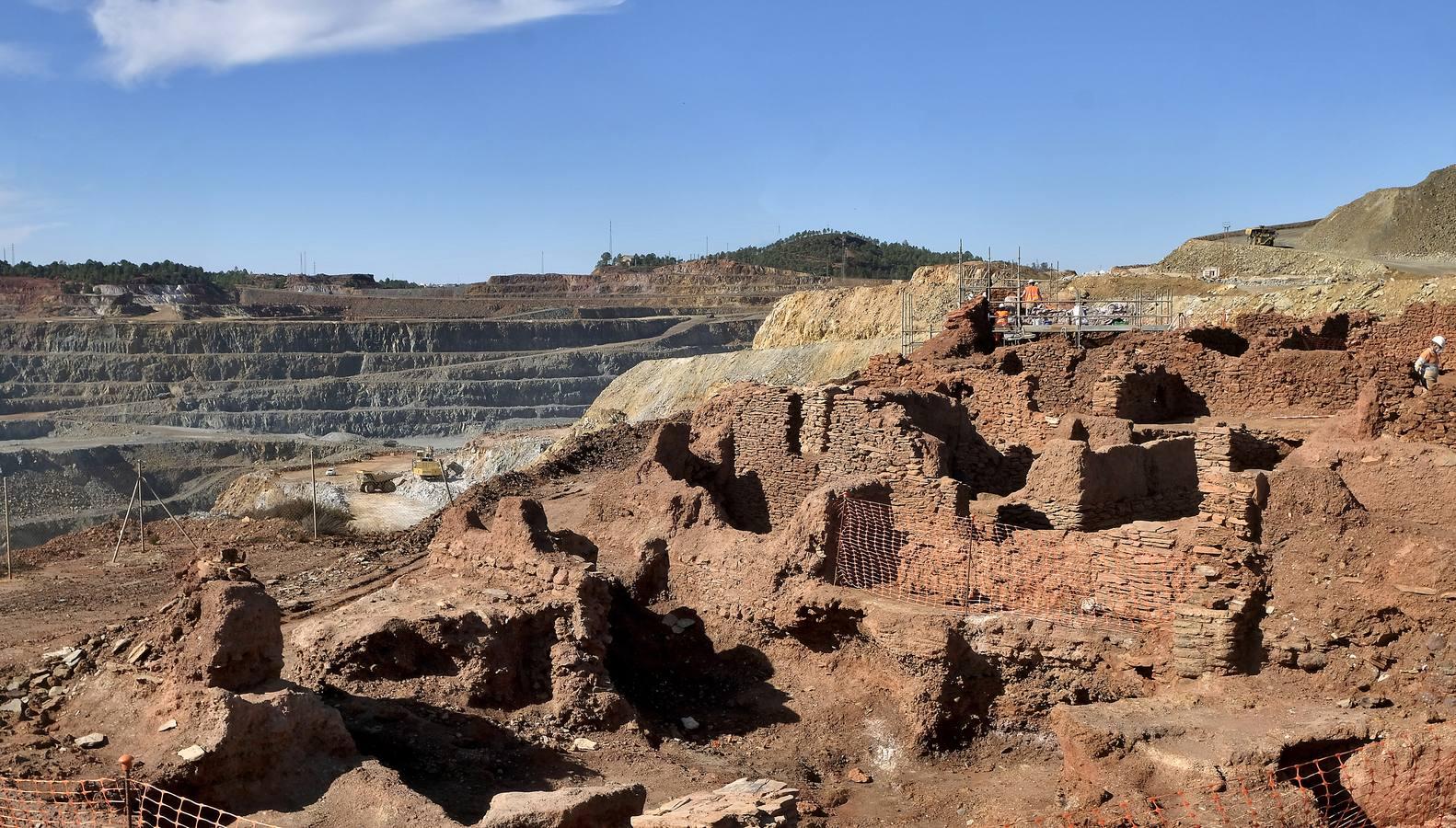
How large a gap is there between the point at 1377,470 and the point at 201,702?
10.7m

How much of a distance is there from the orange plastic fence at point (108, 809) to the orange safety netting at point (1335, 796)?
5419 millimetres

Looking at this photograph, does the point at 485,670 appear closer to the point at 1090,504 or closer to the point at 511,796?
the point at 511,796

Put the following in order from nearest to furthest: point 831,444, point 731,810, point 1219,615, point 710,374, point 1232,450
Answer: point 731,810
point 1219,615
point 831,444
point 1232,450
point 710,374

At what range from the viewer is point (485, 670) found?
941 centimetres

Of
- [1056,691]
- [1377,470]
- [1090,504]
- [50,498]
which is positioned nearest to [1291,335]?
[1377,470]

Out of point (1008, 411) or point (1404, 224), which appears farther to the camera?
point (1404, 224)

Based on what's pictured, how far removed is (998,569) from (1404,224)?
50.5 metres

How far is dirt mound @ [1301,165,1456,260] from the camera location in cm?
5019

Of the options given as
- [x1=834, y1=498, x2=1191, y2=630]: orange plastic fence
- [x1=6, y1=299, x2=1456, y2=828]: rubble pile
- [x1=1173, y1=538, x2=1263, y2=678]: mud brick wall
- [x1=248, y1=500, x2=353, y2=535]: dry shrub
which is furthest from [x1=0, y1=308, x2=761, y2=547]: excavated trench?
[x1=1173, y1=538, x2=1263, y2=678]: mud brick wall

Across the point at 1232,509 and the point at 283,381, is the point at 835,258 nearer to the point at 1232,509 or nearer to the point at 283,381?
the point at 283,381

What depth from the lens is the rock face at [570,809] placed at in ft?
21.2

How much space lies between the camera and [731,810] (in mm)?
6695

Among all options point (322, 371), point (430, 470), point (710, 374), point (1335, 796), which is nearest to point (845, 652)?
point (1335, 796)

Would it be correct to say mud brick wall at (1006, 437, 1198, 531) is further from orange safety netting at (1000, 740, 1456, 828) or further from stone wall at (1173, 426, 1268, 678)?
orange safety netting at (1000, 740, 1456, 828)
